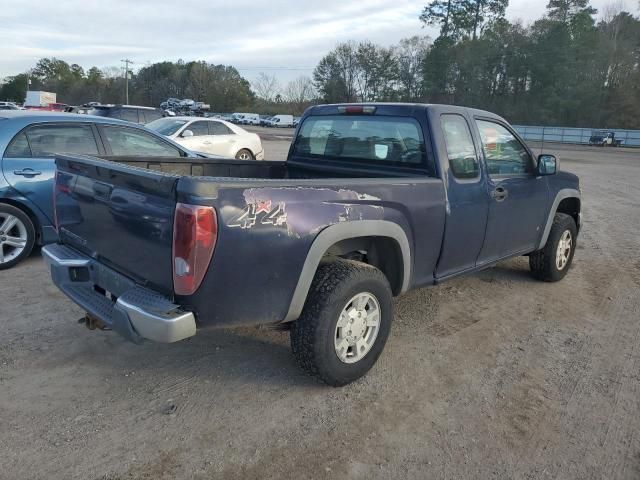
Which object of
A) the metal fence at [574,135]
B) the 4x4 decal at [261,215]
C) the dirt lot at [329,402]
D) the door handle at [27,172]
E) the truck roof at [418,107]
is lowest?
the dirt lot at [329,402]

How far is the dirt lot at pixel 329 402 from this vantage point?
274 centimetres

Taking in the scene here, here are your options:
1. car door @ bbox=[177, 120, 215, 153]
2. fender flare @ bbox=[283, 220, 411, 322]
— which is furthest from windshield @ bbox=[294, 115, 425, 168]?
car door @ bbox=[177, 120, 215, 153]

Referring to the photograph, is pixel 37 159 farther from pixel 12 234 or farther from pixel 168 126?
pixel 168 126

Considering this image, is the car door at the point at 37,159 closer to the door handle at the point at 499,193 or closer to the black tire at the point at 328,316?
the black tire at the point at 328,316

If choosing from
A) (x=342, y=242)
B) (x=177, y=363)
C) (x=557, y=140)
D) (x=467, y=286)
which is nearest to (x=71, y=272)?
(x=177, y=363)

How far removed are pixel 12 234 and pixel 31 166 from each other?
0.76 metres

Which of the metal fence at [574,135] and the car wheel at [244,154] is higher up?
the metal fence at [574,135]

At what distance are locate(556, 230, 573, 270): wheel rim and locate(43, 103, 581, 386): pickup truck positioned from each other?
2.51 feet

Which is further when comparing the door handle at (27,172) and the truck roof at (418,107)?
the door handle at (27,172)

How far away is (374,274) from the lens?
345 cm

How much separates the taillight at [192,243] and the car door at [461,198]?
79.5 inches

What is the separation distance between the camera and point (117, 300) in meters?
2.88

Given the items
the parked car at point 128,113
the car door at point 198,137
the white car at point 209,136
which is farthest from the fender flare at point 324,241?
the parked car at point 128,113

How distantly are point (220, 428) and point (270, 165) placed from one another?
9.51 feet
